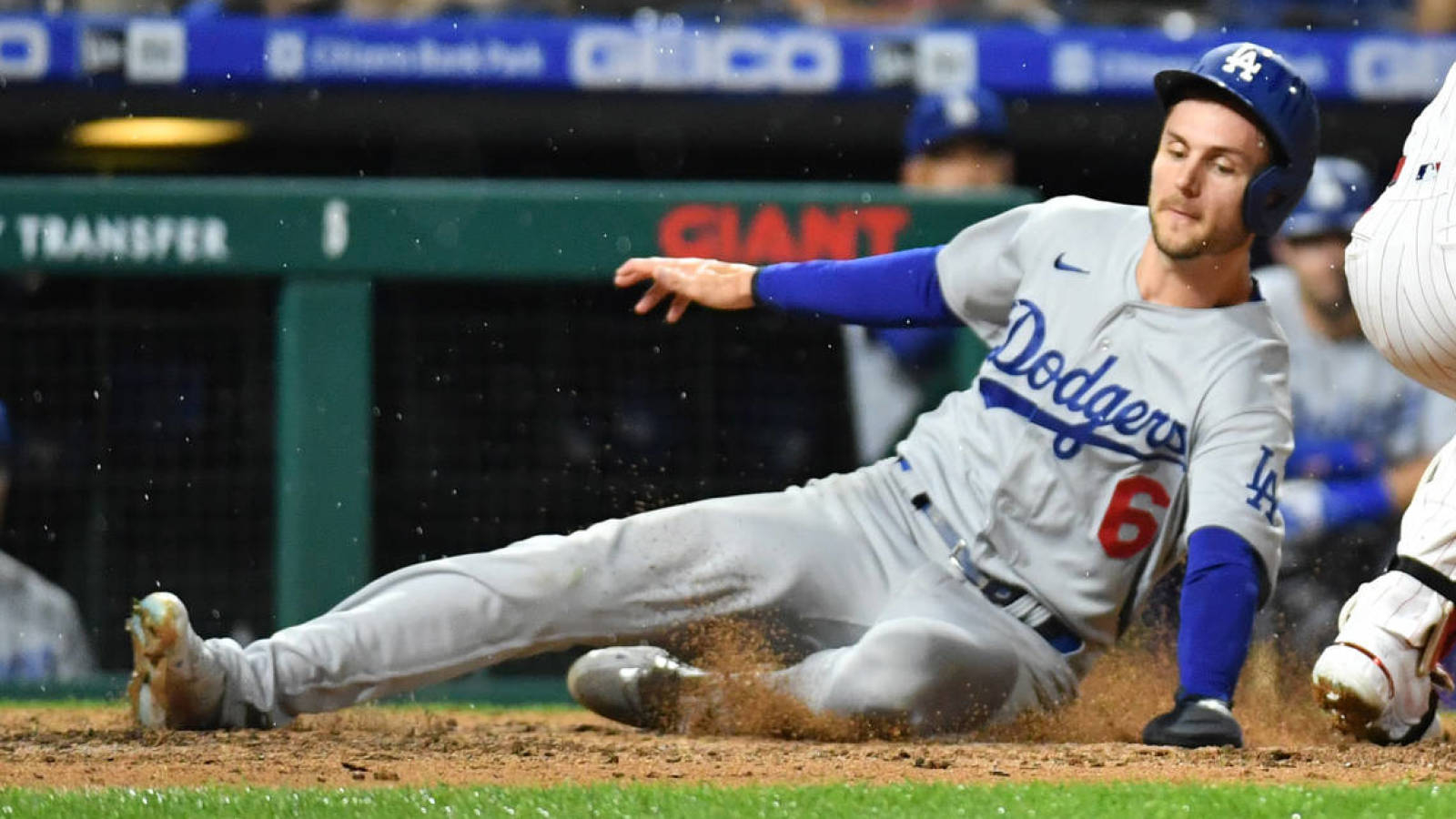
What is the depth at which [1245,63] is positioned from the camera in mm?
3332

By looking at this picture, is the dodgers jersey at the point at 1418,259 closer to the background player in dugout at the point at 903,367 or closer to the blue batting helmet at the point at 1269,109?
the blue batting helmet at the point at 1269,109

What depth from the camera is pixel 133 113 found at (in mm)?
6594

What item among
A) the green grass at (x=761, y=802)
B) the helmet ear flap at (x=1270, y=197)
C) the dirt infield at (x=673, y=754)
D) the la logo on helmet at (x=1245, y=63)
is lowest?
the dirt infield at (x=673, y=754)

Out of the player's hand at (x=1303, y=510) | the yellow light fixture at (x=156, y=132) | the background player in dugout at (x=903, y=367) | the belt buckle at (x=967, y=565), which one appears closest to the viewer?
the belt buckle at (x=967, y=565)

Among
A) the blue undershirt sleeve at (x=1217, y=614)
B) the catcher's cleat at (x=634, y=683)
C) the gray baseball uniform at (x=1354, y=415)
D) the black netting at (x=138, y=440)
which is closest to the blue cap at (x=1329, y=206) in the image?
the gray baseball uniform at (x=1354, y=415)

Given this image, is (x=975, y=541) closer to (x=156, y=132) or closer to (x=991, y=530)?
(x=991, y=530)

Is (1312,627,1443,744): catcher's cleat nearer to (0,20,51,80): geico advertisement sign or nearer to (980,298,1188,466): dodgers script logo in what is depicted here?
(980,298,1188,466): dodgers script logo

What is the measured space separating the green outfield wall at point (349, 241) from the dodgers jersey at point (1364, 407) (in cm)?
94

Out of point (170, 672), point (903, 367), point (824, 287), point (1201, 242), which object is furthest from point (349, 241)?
point (1201, 242)

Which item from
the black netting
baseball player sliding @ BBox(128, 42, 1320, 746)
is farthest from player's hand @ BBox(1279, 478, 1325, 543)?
the black netting

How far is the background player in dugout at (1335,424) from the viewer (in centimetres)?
497

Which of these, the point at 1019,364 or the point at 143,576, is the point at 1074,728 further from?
the point at 143,576

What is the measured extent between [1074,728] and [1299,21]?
14.2ft

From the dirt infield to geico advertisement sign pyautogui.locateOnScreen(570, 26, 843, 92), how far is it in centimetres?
312
